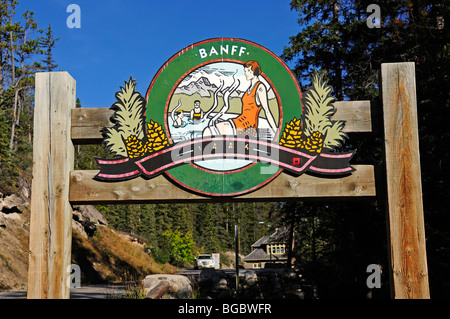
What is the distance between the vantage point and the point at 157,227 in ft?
204

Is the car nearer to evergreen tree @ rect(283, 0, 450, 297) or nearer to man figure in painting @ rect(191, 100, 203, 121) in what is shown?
evergreen tree @ rect(283, 0, 450, 297)

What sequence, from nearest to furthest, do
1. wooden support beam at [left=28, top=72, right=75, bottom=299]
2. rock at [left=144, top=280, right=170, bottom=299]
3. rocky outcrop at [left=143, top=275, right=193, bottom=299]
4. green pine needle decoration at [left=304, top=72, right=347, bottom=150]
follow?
wooden support beam at [left=28, top=72, right=75, bottom=299] → green pine needle decoration at [left=304, top=72, right=347, bottom=150] → rock at [left=144, top=280, right=170, bottom=299] → rocky outcrop at [left=143, top=275, right=193, bottom=299]

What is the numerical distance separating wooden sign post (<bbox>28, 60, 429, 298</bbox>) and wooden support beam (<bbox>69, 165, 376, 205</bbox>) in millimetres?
13

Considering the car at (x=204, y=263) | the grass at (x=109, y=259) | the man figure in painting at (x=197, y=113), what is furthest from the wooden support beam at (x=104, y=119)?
the car at (x=204, y=263)

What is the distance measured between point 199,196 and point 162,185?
517 millimetres

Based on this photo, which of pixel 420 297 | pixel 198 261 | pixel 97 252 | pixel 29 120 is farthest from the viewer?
pixel 29 120

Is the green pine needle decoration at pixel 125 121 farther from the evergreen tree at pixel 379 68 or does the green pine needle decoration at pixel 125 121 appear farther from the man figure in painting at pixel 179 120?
the evergreen tree at pixel 379 68

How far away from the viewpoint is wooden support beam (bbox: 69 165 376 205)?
5871mm

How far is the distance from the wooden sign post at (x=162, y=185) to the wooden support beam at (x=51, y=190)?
0.04 ft

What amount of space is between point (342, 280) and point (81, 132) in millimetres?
10395

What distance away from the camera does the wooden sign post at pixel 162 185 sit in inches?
219

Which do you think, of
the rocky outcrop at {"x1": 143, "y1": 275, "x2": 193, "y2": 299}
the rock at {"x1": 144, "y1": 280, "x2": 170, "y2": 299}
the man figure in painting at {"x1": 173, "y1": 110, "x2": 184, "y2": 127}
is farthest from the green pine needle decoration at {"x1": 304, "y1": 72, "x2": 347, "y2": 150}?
the rocky outcrop at {"x1": 143, "y1": 275, "x2": 193, "y2": 299}

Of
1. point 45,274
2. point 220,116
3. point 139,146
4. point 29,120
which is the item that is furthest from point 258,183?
point 29,120

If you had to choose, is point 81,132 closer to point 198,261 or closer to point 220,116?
point 220,116
